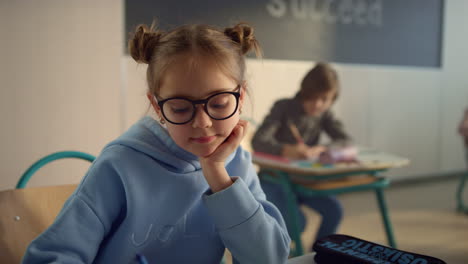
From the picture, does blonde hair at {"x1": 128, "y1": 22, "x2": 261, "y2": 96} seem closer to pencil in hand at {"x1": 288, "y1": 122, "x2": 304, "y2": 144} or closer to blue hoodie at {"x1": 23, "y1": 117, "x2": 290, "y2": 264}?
blue hoodie at {"x1": 23, "y1": 117, "x2": 290, "y2": 264}

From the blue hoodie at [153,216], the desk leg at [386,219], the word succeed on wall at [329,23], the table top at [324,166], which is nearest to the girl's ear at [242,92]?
the blue hoodie at [153,216]

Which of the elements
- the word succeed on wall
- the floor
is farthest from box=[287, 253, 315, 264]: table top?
the word succeed on wall

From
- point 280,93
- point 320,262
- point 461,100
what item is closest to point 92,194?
point 320,262

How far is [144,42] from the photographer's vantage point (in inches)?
33.0

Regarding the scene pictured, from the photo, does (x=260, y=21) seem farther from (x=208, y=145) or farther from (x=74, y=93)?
(x=208, y=145)

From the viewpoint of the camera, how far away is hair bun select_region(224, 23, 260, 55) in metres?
0.87

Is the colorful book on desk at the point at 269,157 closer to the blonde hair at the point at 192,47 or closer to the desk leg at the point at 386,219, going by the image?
the desk leg at the point at 386,219

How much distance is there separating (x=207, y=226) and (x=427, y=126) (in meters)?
4.04

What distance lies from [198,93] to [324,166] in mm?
1253

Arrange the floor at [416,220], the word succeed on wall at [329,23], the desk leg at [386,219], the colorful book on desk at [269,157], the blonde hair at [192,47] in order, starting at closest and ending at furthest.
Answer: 1. the blonde hair at [192,47]
2. the colorful book on desk at [269,157]
3. the desk leg at [386,219]
4. the floor at [416,220]
5. the word succeed on wall at [329,23]

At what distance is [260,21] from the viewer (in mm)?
3412

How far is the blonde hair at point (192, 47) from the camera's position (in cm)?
78

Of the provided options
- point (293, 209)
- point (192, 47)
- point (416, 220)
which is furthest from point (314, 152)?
point (416, 220)

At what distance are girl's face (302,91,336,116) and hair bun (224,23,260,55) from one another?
1.37 metres
